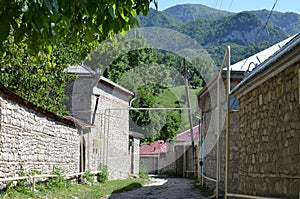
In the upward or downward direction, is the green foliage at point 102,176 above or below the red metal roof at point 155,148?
below

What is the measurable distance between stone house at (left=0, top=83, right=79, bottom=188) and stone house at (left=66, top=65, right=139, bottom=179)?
3.08m

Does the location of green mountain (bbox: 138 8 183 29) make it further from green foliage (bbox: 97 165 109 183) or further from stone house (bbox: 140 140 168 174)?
green foliage (bbox: 97 165 109 183)

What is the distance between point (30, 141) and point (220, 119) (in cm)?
537

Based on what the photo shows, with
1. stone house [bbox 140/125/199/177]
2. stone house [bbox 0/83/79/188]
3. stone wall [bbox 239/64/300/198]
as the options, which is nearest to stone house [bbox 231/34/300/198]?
stone wall [bbox 239/64/300/198]

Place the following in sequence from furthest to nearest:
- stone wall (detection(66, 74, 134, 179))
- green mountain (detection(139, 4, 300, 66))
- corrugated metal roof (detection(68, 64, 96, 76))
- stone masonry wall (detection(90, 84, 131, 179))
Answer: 1. green mountain (detection(139, 4, 300, 66))
2. stone masonry wall (detection(90, 84, 131, 179))
3. stone wall (detection(66, 74, 134, 179))
4. corrugated metal roof (detection(68, 64, 96, 76))

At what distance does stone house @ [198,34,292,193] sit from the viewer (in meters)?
14.1

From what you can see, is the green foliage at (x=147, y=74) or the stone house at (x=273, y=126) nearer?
the stone house at (x=273, y=126)

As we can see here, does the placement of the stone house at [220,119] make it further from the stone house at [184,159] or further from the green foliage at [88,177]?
the stone house at [184,159]

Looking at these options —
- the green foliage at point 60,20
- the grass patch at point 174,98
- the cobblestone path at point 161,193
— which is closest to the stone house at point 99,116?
the cobblestone path at point 161,193

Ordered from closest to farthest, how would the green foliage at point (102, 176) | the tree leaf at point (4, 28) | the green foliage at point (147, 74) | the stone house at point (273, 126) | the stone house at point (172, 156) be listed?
the tree leaf at point (4, 28) → the stone house at point (273, 126) → the green foliage at point (102, 176) → the green foliage at point (147, 74) → the stone house at point (172, 156)

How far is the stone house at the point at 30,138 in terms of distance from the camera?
11.0m

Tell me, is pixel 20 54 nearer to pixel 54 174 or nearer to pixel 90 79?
pixel 54 174

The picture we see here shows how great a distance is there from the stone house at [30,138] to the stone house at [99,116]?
10.1 ft

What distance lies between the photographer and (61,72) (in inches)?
650
